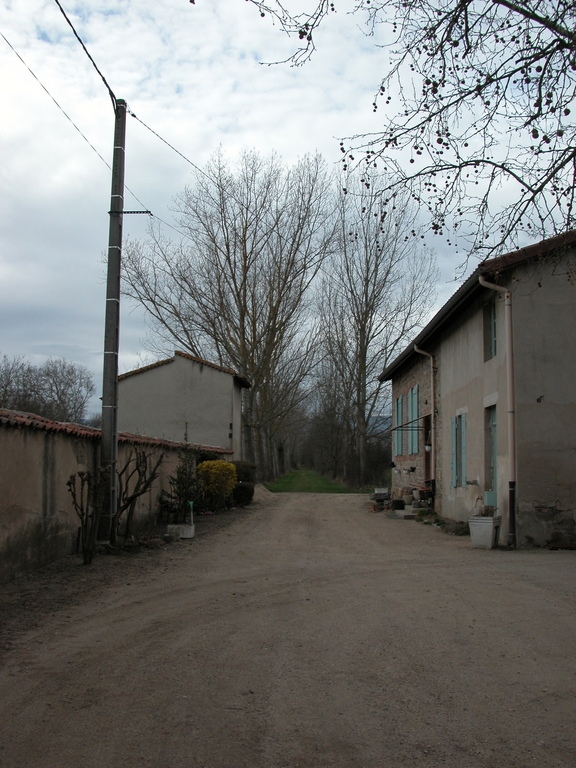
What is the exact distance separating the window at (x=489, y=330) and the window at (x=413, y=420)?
6.74 m

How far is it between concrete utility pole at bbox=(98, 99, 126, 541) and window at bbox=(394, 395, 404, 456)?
13.3m

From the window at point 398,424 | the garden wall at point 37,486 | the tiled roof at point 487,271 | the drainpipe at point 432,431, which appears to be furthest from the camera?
the window at point 398,424

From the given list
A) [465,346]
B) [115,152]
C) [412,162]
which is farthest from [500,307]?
[115,152]

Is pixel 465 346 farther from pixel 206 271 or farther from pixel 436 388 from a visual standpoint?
pixel 206 271

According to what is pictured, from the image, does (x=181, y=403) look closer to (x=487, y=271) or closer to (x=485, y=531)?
(x=485, y=531)

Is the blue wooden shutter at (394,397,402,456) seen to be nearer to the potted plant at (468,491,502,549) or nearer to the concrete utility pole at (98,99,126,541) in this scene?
the potted plant at (468,491,502,549)

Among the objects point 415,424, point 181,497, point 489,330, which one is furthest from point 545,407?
point 415,424

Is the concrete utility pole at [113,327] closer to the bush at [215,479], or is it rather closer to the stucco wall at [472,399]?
the stucco wall at [472,399]

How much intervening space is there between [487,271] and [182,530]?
22.7ft

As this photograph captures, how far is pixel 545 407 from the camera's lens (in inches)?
437

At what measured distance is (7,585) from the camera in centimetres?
718

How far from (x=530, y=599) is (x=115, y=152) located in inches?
331

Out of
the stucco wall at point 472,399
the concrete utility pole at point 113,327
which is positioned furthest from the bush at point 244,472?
the concrete utility pole at point 113,327

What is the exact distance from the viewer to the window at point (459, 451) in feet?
46.6
